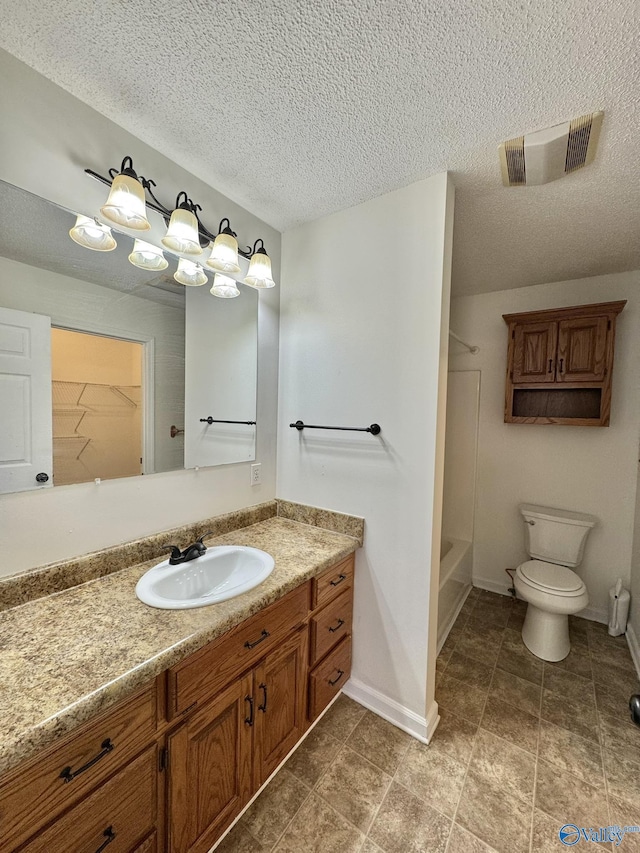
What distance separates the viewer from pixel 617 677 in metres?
1.85

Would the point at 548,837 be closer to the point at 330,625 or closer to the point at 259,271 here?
the point at 330,625

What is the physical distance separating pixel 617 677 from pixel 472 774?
45.9 inches

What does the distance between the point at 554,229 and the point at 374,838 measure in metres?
2.79

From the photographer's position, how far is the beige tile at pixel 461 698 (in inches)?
64.1

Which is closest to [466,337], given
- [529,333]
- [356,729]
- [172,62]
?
[529,333]

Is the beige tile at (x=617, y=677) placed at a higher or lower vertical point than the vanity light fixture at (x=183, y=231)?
lower

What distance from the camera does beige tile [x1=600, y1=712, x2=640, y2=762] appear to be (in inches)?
57.1

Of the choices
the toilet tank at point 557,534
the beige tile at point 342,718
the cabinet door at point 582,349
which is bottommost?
the beige tile at point 342,718

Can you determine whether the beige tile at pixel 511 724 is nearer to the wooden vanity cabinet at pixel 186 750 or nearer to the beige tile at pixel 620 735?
the beige tile at pixel 620 735

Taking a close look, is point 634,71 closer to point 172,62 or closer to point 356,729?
point 172,62

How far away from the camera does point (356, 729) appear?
154 centimetres

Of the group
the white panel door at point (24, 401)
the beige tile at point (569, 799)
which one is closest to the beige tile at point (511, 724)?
the beige tile at point (569, 799)

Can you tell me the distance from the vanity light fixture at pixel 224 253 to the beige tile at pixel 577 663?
2.81 m

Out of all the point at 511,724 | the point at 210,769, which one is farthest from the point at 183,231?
the point at 511,724
